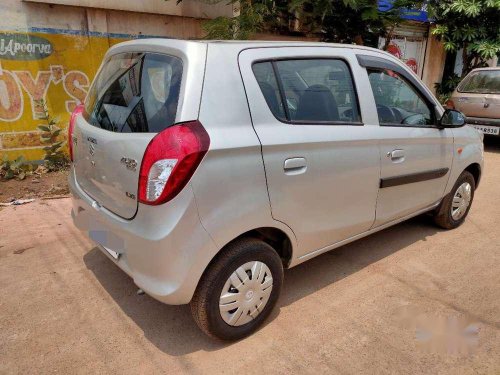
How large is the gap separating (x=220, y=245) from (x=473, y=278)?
2.28 metres

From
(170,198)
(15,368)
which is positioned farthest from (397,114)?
(15,368)

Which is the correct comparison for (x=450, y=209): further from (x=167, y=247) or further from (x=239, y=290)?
(x=167, y=247)

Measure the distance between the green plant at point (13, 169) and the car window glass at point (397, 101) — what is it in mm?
4573

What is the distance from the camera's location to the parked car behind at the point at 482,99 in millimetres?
7738

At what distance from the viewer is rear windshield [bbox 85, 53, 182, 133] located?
2129 mm

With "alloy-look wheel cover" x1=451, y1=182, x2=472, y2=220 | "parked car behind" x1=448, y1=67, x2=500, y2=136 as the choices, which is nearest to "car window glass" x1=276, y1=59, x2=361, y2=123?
"alloy-look wheel cover" x1=451, y1=182, x2=472, y2=220

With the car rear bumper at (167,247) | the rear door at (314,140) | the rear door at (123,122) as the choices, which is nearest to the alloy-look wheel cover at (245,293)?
the car rear bumper at (167,247)

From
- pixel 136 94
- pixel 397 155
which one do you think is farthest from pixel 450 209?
pixel 136 94

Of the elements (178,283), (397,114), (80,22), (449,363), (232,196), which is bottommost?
(449,363)

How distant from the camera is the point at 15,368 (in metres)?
2.23

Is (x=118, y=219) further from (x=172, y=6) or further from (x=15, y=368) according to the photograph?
(x=172, y=6)

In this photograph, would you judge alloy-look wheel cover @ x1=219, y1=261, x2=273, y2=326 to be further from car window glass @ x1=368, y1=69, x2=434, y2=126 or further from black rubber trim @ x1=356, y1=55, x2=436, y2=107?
black rubber trim @ x1=356, y1=55, x2=436, y2=107

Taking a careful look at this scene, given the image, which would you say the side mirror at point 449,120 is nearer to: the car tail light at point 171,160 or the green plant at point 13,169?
the car tail light at point 171,160

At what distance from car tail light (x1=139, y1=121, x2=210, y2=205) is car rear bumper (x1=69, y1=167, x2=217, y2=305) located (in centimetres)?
6
